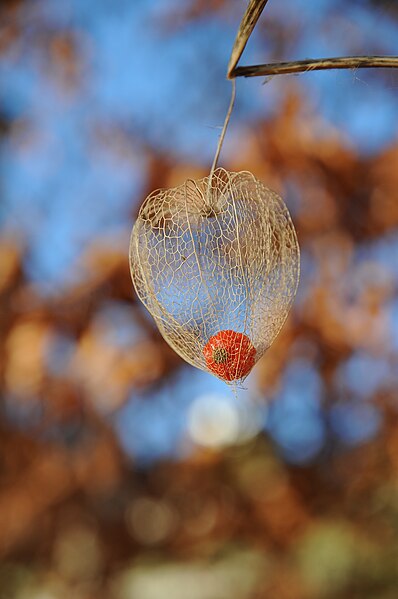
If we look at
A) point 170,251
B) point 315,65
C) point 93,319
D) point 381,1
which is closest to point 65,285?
point 93,319

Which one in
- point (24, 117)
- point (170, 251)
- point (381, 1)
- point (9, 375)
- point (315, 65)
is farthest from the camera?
point (24, 117)

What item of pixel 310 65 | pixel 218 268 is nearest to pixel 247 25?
pixel 310 65

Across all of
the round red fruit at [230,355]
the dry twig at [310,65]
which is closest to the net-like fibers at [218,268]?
the round red fruit at [230,355]

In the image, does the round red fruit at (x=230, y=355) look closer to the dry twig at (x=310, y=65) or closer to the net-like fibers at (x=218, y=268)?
the net-like fibers at (x=218, y=268)

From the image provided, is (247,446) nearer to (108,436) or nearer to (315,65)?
(108,436)

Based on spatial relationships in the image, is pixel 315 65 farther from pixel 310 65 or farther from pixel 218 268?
pixel 218 268

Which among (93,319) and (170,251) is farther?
(93,319)
